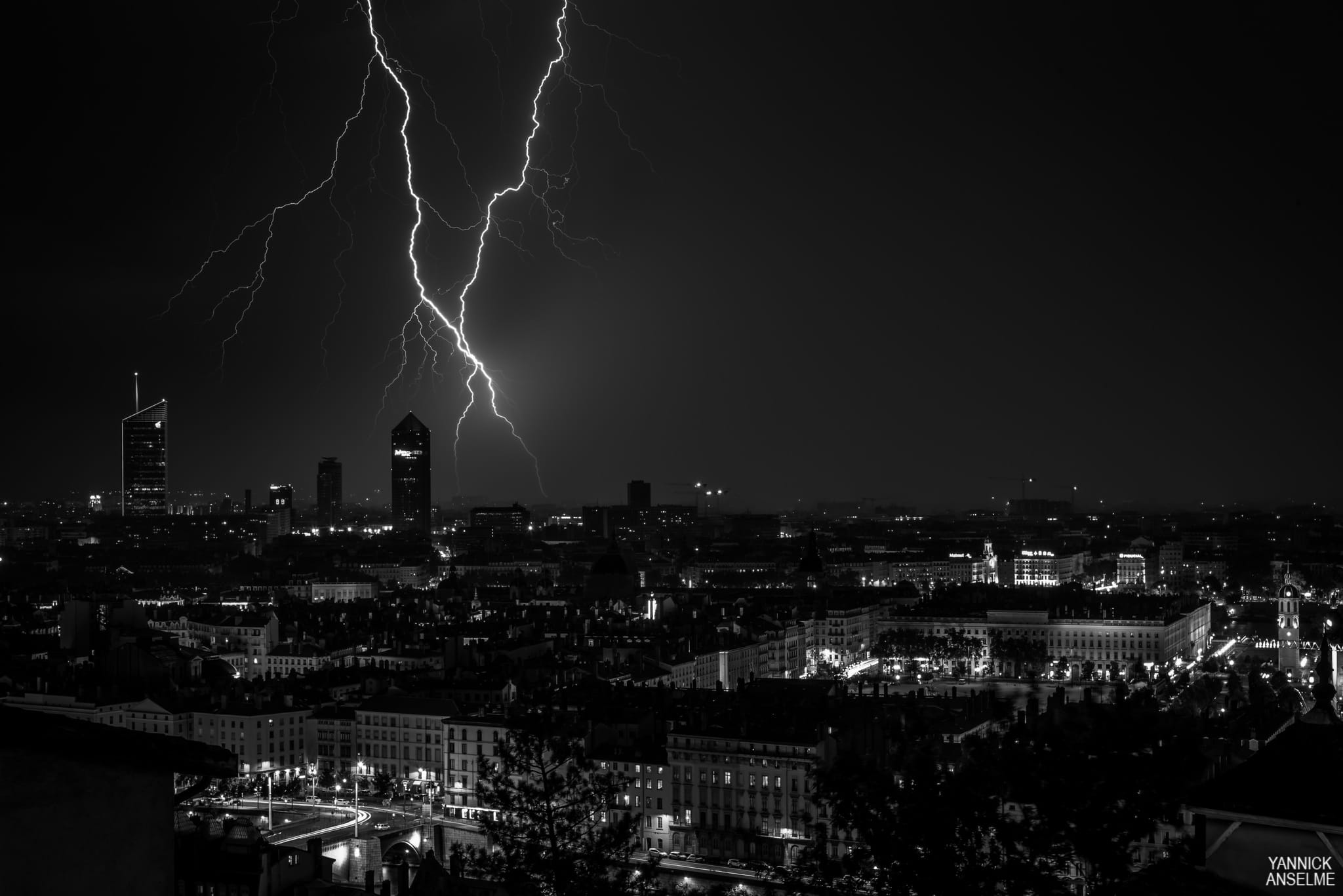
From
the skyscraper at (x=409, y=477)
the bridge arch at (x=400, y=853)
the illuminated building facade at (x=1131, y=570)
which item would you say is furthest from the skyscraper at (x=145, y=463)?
the bridge arch at (x=400, y=853)

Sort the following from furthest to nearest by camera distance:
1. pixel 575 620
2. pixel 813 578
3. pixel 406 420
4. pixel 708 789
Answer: pixel 406 420, pixel 813 578, pixel 575 620, pixel 708 789

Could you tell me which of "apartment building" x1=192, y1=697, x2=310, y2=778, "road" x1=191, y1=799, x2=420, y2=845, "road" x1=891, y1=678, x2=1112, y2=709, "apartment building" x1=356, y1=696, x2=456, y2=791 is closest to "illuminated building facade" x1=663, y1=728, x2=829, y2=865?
"road" x1=191, y1=799, x2=420, y2=845

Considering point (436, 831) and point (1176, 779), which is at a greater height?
point (1176, 779)

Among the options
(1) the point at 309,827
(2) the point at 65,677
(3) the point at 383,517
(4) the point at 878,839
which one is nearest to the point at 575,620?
(2) the point at 65,677

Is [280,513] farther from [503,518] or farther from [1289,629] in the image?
[1289,629]

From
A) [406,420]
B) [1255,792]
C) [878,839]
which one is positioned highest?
[406,420]

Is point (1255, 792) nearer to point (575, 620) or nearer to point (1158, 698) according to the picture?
point (1158, 698)
